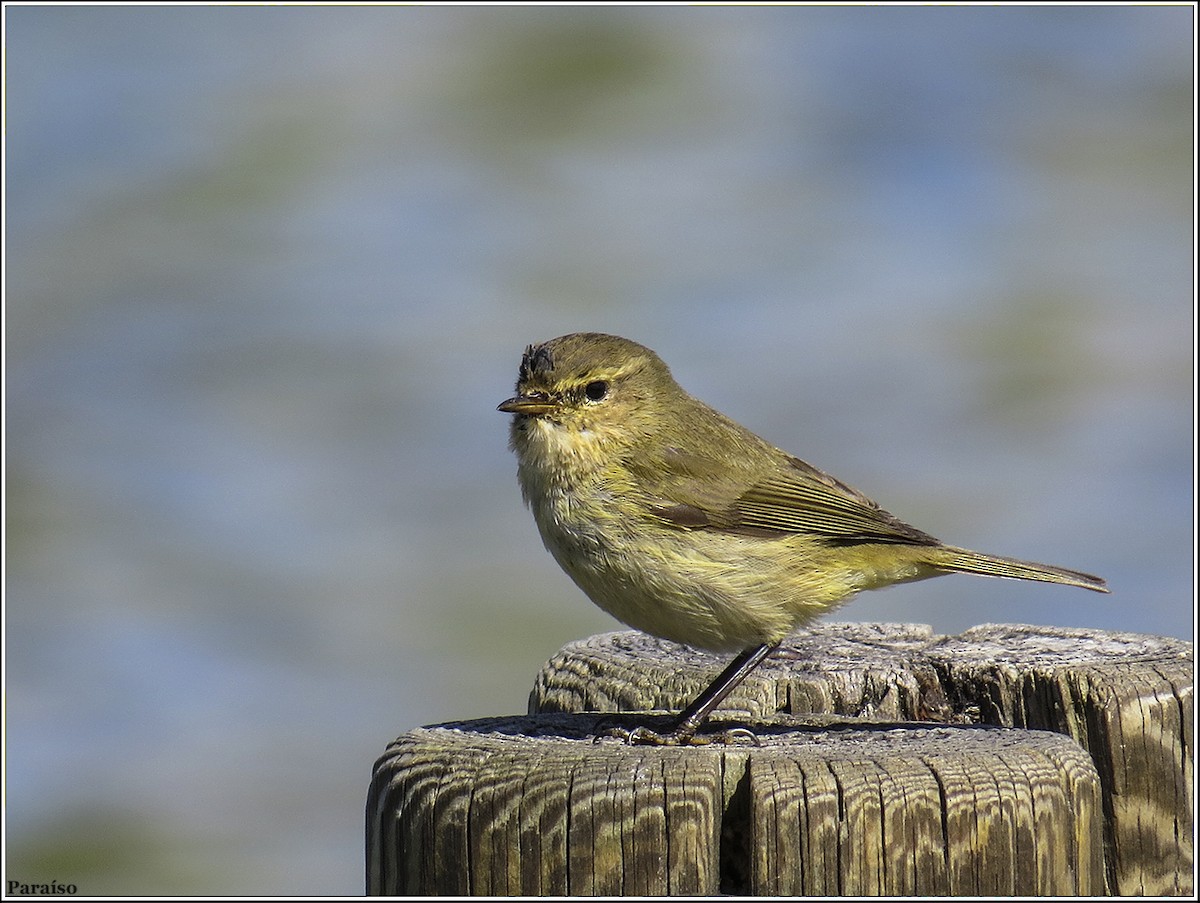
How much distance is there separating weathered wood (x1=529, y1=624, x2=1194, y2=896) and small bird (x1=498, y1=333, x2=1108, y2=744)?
0.66 feet

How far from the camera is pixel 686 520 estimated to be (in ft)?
16.9

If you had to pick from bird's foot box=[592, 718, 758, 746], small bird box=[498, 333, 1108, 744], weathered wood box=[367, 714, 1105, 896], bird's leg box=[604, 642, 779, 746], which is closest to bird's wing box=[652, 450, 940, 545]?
small bird box=[498, 333, 1108, 744]

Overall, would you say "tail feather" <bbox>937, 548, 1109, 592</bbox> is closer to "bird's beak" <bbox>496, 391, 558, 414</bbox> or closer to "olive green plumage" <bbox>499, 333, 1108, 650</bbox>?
"olive green plumage" <bbox>499, 333, 1108, 650</bbox>

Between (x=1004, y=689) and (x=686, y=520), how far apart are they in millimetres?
1181

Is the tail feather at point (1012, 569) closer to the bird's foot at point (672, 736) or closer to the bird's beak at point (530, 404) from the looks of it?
the bird's foot at point (672, 736)

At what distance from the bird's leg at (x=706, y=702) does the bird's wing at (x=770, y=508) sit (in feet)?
1.38

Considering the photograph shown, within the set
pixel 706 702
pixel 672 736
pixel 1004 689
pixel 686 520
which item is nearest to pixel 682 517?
pixel 686 520

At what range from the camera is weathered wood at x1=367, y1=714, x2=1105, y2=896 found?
3.46 m

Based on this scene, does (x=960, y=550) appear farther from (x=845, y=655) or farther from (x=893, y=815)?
(x=893, y=815)

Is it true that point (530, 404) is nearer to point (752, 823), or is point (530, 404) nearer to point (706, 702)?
point (706, 702)

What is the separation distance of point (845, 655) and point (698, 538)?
2.39 ft

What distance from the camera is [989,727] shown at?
421 cm

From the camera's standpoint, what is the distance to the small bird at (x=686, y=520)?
500 centimetres

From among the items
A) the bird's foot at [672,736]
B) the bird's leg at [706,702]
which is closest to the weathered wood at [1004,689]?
the bird's leg at [706,702]
